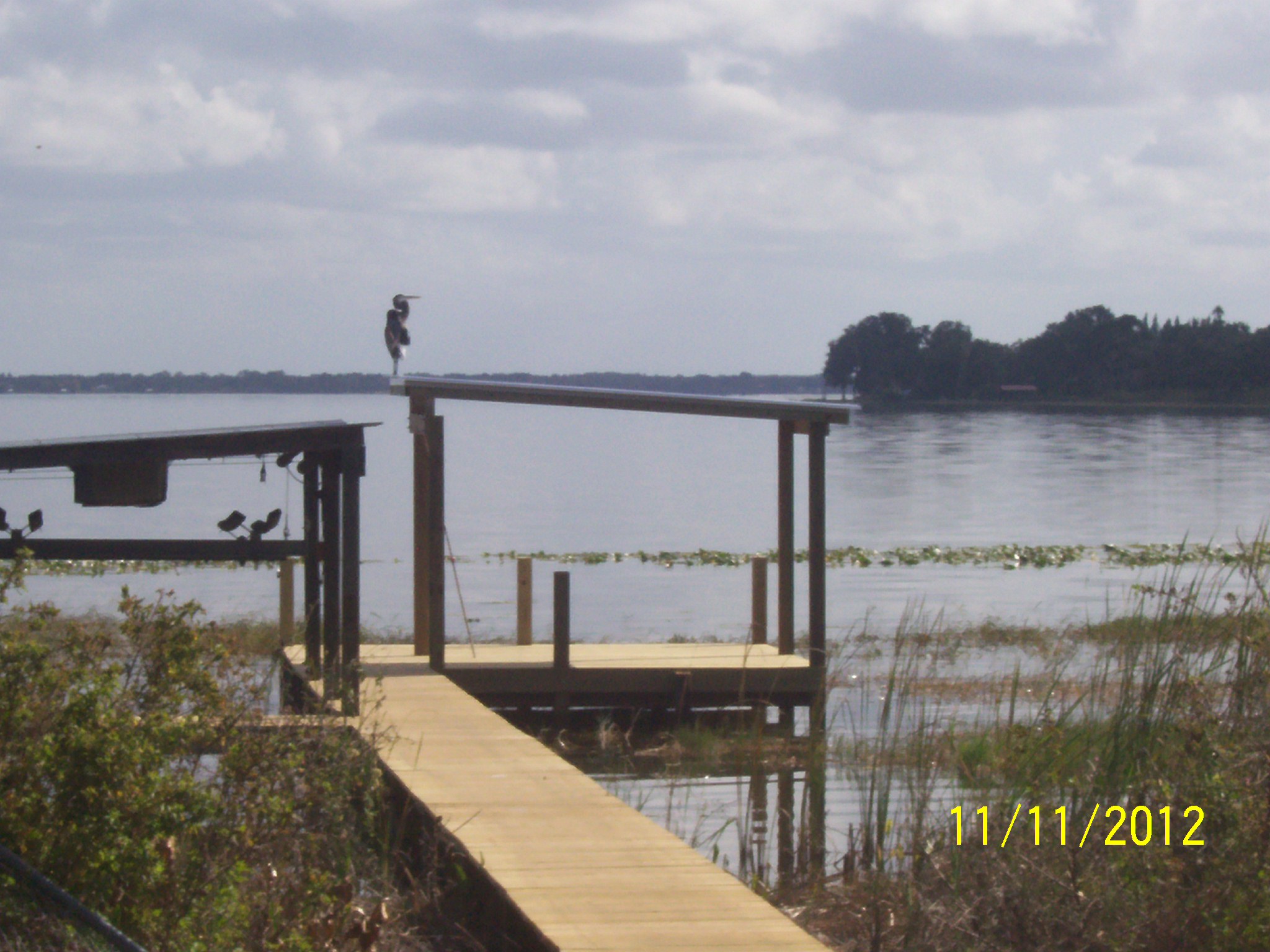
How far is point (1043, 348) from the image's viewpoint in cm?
13112

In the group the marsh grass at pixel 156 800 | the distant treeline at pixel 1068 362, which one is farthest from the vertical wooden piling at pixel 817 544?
the distant treeline at pixel 1068 362

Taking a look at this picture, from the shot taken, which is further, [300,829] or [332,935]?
[300,829]

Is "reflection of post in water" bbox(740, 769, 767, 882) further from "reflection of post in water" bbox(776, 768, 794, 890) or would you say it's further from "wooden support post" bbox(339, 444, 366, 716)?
"wooden support post" bbox(339, 444, 366, 716)

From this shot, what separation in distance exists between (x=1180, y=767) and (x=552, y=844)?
2.63 metres

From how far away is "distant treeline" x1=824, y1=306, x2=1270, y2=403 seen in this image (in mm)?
117312

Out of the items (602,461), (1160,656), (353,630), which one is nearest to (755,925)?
(1160,656)

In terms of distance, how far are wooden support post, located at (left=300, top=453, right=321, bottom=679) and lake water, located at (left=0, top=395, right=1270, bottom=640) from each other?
3.86 ft

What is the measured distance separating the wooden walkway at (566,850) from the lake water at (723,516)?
2.03 metres

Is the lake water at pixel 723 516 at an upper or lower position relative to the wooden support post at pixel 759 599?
lower

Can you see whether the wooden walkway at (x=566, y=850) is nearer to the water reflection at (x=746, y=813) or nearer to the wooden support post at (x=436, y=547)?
the water reflection at (x=746, y=813)

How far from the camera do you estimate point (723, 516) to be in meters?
41.5

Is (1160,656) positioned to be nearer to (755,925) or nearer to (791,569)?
(755,925)

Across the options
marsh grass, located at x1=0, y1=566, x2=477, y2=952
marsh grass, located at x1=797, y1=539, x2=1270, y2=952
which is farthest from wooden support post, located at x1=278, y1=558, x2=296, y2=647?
marsh grass, located at x1=0, y1=566, x2=477, y2=952

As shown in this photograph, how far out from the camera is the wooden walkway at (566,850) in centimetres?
518
